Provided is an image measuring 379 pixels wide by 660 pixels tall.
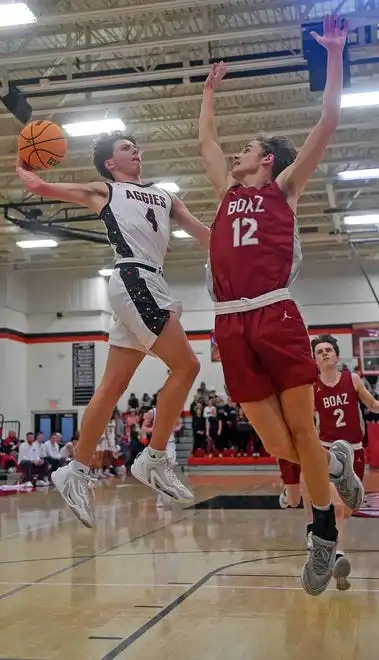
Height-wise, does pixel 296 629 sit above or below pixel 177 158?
below

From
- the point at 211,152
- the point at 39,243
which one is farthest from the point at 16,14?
the point at 39,243

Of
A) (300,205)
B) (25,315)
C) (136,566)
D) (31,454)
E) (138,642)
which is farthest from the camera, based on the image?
(25,315)

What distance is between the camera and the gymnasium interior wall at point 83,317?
93.8 ft

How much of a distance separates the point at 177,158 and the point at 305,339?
15757 mm

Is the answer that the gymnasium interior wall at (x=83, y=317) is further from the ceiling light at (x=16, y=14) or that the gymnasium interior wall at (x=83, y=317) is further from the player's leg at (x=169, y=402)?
the player's leg at (x=169, y=402)

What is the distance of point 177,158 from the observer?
18766 mm

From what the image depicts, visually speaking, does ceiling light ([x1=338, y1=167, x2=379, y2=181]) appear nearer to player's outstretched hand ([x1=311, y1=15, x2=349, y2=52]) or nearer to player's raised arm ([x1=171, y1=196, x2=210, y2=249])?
player's raised arm ([x1=171, y1=196, x2=210, y2=249])

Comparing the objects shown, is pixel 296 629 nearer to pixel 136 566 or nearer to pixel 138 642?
pixel 138 642

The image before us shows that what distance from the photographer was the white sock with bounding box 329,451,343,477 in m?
4.09

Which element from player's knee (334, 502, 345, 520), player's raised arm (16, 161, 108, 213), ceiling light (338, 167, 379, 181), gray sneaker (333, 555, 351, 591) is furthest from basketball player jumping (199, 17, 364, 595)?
ceiling light (338, 167, 379, 181)

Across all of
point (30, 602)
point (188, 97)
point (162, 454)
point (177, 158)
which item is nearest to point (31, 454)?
point (177, 158)

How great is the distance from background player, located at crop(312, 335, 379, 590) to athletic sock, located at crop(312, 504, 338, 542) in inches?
106

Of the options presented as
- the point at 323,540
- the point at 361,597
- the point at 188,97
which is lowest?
the point at 361,597

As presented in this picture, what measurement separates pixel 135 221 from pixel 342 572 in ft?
9.22
